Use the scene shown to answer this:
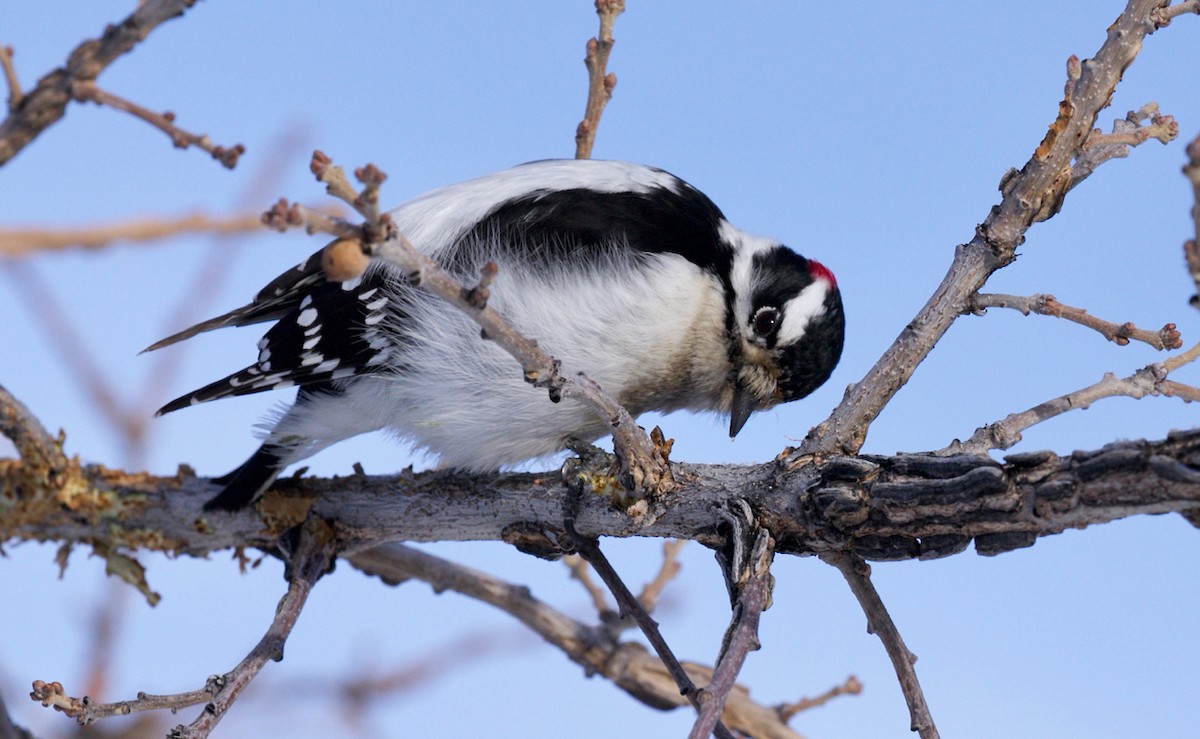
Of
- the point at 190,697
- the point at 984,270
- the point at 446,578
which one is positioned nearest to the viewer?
the point at 190,697

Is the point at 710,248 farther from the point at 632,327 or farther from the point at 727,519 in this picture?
the point at 727,519

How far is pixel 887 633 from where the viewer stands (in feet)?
5.96

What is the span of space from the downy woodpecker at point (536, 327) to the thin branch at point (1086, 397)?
0.47 meters

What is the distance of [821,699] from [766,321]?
0.96m

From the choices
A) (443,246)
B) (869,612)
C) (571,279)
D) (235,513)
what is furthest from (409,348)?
(869,612)

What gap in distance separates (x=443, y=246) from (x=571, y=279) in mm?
272

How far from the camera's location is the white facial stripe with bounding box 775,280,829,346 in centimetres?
222

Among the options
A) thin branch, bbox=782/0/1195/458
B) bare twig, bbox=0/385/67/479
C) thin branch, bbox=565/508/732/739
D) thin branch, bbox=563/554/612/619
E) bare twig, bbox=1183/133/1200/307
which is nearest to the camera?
bare twig, bbox=1183/133/1200/307

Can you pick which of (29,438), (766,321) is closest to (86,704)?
(29,438)

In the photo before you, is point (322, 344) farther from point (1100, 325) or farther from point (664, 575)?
point (1100, 325)

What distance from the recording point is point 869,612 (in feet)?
6.02

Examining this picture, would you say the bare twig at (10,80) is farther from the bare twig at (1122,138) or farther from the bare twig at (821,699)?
the bare twig at (821,699)

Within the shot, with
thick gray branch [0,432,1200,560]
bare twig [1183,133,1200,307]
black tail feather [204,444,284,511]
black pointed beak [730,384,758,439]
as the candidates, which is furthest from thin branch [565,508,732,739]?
bare twig [1183,133,1200,307]

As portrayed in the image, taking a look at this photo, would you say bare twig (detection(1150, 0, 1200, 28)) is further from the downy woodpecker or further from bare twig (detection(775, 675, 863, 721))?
bare twig (detection(775, 675, 863, 721))
